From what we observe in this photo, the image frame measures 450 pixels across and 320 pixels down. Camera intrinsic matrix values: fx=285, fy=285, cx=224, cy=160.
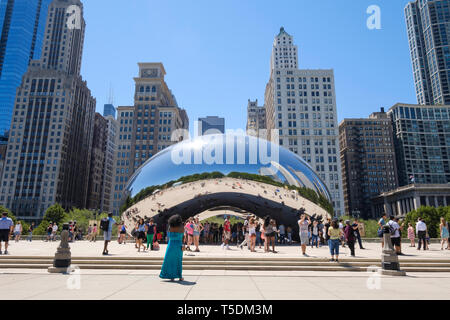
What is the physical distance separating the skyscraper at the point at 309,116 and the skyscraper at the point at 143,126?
3964cm

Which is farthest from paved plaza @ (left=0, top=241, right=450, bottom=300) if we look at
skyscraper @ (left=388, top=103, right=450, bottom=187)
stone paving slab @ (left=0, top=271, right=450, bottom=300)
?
skyscraper @ (left=388, top=103, right=450, bottom=187)

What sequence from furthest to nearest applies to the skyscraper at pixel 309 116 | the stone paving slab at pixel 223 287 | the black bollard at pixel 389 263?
the skyscraper at pixel 309 116
the black bollard at pixel 389 263
the stone paving slab at pixel 223 287

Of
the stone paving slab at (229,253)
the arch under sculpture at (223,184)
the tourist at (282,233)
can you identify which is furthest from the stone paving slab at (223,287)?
the tourist at (282,233)

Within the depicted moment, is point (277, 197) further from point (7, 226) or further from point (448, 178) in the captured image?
point (448, 178)

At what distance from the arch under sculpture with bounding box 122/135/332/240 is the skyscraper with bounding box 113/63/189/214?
8629cm

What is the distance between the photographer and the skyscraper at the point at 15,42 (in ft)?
438

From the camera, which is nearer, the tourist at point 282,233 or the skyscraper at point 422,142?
the tourist at point 282,233

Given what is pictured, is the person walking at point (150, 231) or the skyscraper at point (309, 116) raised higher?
the skyscraper at point (309, 116)

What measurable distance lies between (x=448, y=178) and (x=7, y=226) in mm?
165912

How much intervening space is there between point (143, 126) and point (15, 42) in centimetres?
9340

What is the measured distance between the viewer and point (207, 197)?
639 inches

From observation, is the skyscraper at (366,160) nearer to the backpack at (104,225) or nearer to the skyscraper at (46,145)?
the skyscraper at (46,145)

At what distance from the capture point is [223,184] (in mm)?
15977

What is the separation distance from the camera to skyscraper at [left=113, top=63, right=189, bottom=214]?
101 metres
